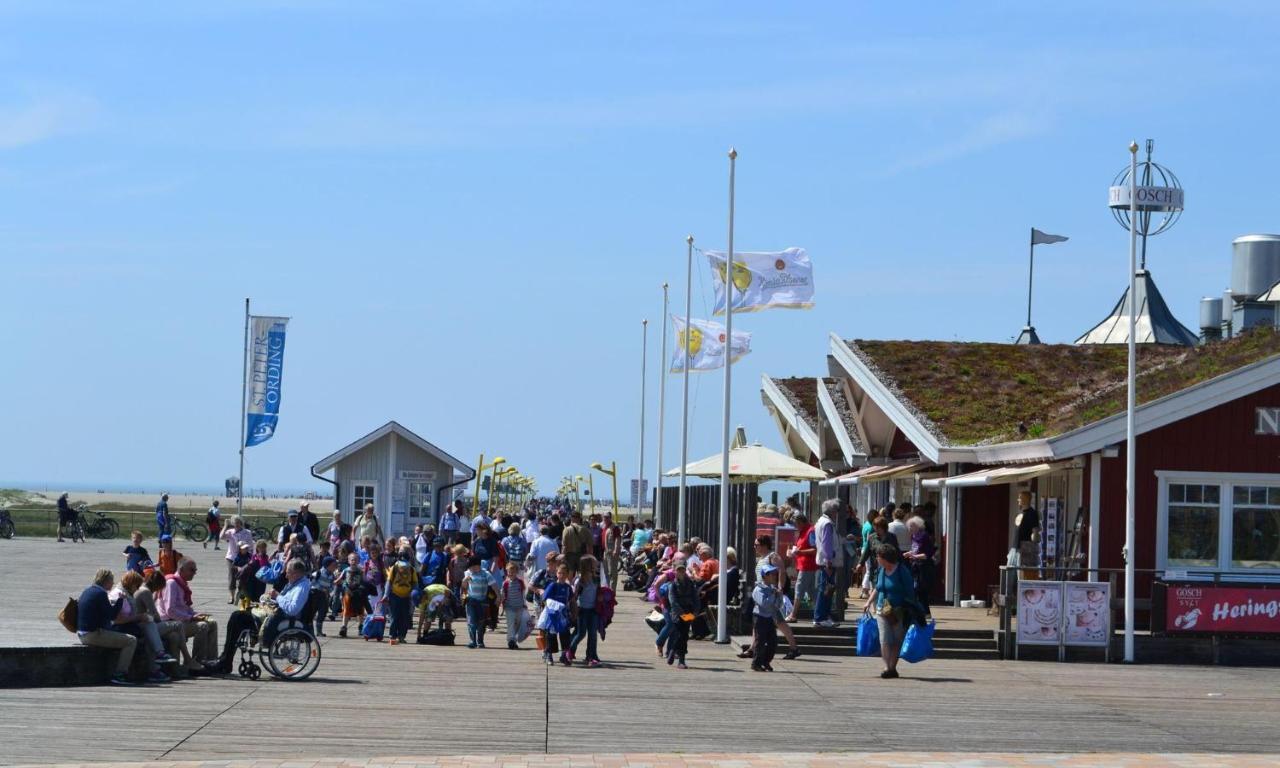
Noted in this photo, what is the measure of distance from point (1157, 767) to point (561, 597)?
964cm

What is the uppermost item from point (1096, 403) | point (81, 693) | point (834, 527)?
point (1096, 403)

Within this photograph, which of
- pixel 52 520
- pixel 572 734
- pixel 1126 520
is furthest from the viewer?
pixel 52 520

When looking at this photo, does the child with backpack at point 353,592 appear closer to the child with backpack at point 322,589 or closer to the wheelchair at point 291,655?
the child with backpack at point 322,589

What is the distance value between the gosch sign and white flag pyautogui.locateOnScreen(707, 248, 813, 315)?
7.17 m

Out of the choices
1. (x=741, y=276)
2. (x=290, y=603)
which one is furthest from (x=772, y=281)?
(x=290, y=603)

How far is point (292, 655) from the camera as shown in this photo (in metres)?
19.1

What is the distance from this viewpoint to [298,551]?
83.1ft

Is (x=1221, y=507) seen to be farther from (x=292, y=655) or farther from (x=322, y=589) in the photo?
(x=292, y=655)

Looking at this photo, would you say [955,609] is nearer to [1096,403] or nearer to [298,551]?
[1096,403]

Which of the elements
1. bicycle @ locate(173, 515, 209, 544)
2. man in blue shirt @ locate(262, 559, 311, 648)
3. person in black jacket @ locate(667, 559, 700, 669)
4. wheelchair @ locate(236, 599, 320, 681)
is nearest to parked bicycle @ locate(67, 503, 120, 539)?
bicycle @ locate(173, 515, 209, 544)

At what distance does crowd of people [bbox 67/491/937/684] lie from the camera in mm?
19297

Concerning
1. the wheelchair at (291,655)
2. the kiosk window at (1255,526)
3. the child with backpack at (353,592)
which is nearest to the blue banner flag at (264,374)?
the child with backpack at (353,592)

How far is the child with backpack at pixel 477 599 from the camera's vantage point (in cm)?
2380

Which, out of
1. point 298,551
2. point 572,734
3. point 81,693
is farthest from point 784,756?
point 298,551
